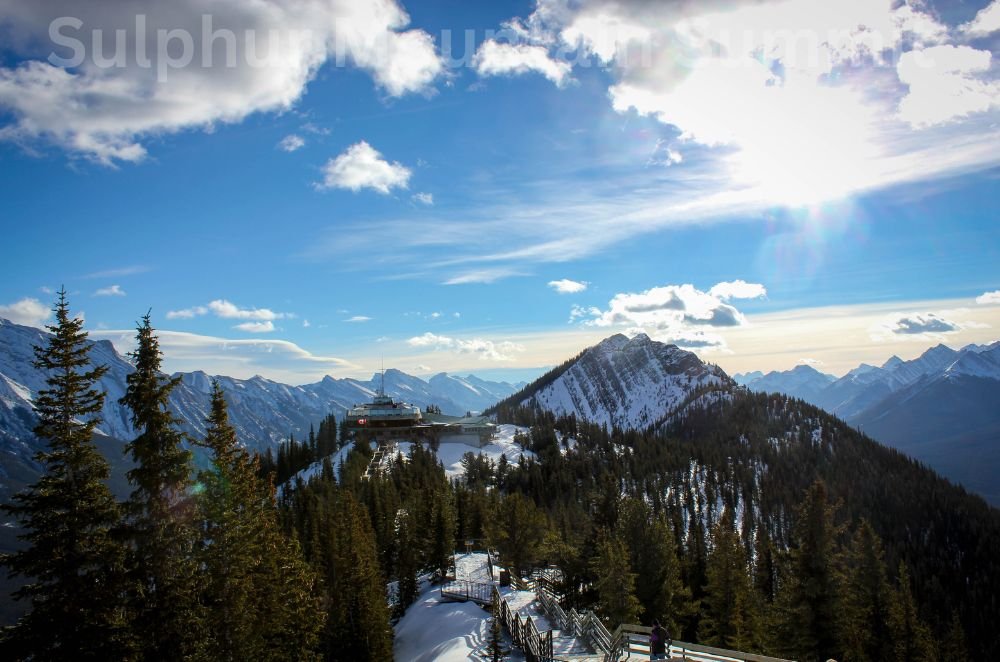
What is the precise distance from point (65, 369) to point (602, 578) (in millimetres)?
32019

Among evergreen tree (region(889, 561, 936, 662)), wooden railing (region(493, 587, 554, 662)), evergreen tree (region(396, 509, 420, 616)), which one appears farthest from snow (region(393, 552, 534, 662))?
evergreen tree (region(889, 561, 936, 662))

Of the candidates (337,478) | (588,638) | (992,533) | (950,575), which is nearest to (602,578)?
(588,638)

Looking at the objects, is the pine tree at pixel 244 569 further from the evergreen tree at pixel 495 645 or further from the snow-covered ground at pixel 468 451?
the snow-covered ground at pixel 468 451

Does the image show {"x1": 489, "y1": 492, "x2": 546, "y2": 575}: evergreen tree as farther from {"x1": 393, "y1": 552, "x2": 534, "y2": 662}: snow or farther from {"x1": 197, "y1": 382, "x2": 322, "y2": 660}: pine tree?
{"x1": 197, "y1": 382, "x2": 322, "y2": 660}: pine tree

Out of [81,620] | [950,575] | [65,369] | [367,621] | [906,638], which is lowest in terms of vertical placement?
[950,575]

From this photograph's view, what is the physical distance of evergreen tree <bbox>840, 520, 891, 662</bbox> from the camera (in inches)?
1657

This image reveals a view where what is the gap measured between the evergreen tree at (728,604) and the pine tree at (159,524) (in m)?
36.5

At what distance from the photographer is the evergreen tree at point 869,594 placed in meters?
42.1

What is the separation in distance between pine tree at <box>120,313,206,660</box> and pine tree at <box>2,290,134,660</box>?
1197mm

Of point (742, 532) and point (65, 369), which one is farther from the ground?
point (65, 369)

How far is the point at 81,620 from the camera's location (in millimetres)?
18844

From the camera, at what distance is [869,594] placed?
42656 millimetres

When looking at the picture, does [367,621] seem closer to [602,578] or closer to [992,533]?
[602,578]

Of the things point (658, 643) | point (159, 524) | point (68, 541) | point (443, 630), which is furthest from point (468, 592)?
point (68, 541)
